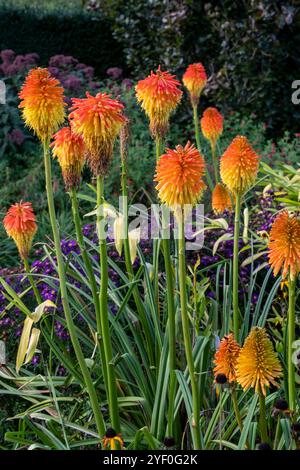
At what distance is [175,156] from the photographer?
1993 mm

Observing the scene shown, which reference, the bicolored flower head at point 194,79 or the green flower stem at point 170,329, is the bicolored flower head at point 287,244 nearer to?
the green flower stem at point 170,329

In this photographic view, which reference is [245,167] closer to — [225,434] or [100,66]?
[225,434]

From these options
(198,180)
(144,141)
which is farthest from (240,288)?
(144,141)

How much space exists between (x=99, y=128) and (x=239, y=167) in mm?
541

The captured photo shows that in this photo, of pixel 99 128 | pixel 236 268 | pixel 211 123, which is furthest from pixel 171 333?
pixel 211 123

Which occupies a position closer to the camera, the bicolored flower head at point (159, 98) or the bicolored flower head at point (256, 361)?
the bicolored flower head at point (256, 361)

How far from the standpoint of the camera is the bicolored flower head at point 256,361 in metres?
1.91

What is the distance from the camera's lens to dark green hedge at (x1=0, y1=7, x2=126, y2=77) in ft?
31.1

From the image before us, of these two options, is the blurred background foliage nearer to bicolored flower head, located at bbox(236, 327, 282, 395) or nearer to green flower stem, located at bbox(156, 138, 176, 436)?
Answer: green flower stem, located at bbox(156, 138, 176, 436)

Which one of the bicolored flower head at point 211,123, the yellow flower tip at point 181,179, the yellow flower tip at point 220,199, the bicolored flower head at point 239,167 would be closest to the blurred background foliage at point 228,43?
the bicolored flower head at point 211,123

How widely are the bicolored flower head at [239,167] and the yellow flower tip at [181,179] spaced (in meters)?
0.38

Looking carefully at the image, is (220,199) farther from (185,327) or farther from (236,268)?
(185,327)

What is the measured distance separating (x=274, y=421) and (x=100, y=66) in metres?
8.02

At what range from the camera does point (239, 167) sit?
2355 millimetres
